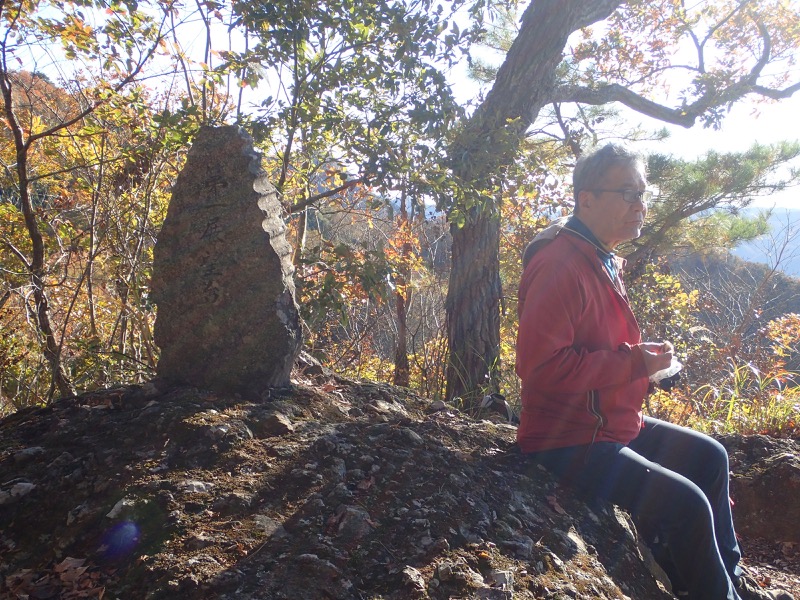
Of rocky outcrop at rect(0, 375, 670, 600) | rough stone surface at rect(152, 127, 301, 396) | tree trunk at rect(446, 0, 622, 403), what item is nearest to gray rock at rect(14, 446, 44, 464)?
rocky outcrop at rect(0, 375, 670, 600)

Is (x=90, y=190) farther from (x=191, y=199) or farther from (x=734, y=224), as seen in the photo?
(x=734, y=224)

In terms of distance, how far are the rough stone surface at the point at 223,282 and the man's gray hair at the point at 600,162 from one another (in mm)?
1276

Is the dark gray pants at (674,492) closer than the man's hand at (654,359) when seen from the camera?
Yes

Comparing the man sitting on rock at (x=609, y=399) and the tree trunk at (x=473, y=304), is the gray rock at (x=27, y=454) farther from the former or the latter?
the tree trunk at (x=473, y=304)

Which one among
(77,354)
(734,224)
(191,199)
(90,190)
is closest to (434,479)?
(191,199)

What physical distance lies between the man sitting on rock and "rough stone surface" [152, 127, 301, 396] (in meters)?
1.05

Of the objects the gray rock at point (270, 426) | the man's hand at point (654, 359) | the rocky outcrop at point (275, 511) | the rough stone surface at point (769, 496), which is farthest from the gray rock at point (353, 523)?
the rough stone surface at point (769, 496)

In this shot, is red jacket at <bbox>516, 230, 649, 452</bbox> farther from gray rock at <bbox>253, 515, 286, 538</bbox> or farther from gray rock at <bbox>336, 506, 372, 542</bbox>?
gray rock at <bbox>253, 515, 286, 538</bbox>

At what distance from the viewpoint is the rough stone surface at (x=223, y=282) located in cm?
252

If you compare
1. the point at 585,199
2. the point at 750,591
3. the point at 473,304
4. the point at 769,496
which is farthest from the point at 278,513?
the point at 473,304

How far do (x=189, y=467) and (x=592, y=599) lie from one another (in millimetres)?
1307

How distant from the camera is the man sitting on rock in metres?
1.95

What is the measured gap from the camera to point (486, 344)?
5.30m

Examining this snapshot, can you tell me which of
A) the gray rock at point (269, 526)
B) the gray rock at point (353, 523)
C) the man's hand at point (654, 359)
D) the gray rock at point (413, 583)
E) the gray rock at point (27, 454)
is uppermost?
the man's hand at point (654, 359)
